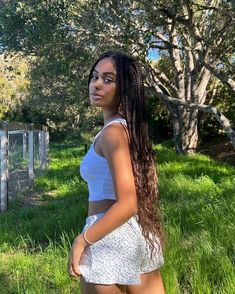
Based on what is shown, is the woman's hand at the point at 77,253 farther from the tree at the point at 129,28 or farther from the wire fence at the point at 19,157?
the tree at the point at 129,28

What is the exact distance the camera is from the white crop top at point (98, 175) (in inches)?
77.6

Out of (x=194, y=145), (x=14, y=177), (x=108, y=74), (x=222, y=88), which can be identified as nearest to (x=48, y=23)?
(x=14, y=177)

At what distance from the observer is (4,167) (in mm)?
8148

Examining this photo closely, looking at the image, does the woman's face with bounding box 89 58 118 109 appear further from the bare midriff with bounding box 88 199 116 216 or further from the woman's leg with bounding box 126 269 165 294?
the woman's leg with bounding box 126 269 165 294

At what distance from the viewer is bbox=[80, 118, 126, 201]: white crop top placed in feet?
6.47

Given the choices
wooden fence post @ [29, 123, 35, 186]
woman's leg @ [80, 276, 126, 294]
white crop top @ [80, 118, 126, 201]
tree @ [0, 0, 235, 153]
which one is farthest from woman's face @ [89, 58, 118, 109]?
wooden fence post @ [29, 123, 35, 186]

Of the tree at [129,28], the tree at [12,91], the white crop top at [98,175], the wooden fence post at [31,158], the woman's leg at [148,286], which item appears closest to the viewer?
the white crop top at [98,175]

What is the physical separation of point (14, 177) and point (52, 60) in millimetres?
4075

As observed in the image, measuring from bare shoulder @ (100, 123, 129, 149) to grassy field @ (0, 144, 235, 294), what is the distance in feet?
5.95

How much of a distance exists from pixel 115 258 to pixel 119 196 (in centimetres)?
30

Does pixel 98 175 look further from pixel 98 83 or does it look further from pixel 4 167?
pixel 4 167

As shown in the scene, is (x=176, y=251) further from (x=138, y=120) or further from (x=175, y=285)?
(x=138, y=120)

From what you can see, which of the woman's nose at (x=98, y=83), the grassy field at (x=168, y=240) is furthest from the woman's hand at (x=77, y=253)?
the grassy field at (x=168, y=240)

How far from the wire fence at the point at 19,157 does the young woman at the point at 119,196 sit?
20.6 feet
